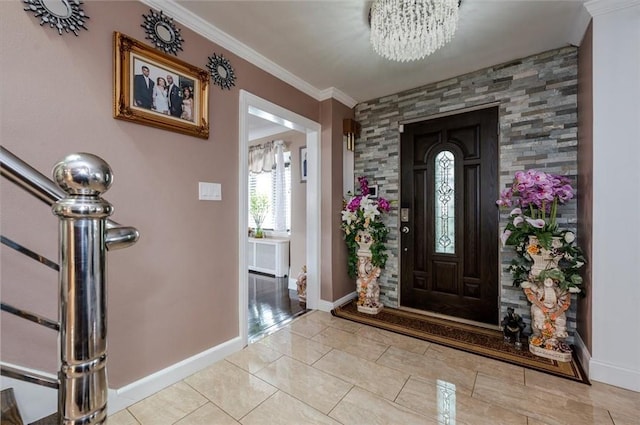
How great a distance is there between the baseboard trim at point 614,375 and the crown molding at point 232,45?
3289mm

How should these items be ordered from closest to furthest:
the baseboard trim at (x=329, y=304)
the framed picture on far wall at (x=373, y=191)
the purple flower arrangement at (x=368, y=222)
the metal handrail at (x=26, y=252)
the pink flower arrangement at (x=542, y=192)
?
1. the metal handrail at (x=26, y=252)
2. the pink flower arrangement at (x=542, y=192)
3. the purple flower arrangement at (x=368, y=222)
4. the baseboard trim at (x=329, y=304)
5. the framed picture on far wall at (x=373, y=191)

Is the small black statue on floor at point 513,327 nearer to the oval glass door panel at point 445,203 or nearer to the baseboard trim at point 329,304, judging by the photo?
the oval glass door panel at point 445,203

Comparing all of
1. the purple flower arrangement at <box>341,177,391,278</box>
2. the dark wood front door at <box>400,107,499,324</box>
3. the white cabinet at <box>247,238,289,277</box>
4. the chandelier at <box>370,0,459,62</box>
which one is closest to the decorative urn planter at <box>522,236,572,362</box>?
the dark wood front door at <box>400,107,499,324</box>

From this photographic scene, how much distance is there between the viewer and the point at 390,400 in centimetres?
169

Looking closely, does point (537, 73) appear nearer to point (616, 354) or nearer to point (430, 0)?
point (430, 0)

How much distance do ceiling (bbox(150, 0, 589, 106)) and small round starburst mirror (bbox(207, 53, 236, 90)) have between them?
5.9 inches

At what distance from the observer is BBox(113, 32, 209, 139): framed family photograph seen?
5.36 feet

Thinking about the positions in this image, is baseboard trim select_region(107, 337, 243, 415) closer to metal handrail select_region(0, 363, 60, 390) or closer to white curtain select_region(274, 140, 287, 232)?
metal handrail select_region(0, 363, 60, 390)

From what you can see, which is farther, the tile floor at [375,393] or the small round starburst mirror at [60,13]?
the tile floor at [375,393]

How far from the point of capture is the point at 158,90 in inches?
70.7

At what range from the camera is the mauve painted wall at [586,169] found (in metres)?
1.94

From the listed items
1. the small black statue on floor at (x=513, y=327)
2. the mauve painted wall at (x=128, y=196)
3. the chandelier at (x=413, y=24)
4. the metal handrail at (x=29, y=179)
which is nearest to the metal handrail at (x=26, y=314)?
the metal handrail at (x=29, y=179)

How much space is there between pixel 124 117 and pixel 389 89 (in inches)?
104

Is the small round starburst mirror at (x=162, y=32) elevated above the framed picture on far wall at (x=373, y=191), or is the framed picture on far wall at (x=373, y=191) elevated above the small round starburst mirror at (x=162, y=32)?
the small round starburst mirror at (x=162, y=32)
